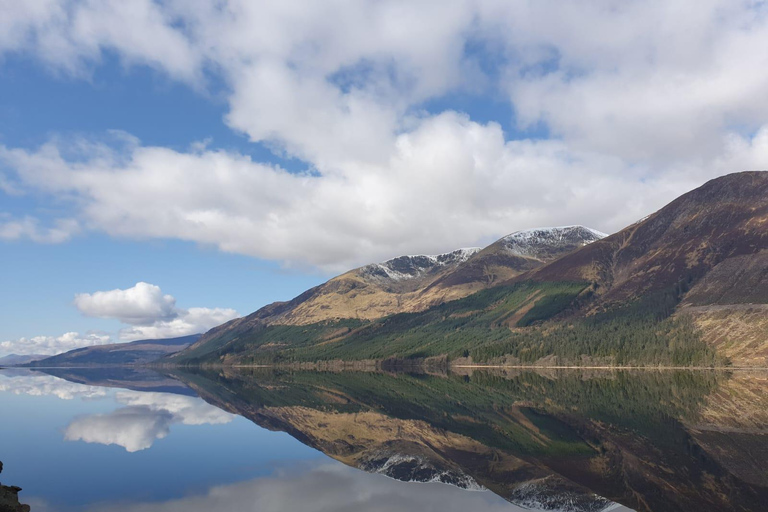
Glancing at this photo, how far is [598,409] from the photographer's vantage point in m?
68.6

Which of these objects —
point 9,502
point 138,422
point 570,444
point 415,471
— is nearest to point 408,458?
point 415,471

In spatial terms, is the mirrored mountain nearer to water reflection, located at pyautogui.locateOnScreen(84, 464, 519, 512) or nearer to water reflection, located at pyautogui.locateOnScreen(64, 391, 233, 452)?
water reflection, located at pyautogui.locateOnScreen(84, 464, 519, 512)

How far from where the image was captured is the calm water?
30609 mm

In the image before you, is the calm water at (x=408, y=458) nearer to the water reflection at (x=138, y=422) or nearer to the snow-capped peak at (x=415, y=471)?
the snow-capped peak at (x=415, y=471)

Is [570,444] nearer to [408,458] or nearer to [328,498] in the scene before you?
[408,458]

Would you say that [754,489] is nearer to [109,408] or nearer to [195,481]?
[195,481]

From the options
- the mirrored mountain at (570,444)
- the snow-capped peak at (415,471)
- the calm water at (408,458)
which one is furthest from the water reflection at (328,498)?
the mirrored mountain at (570,444)

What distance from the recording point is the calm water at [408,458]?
3061cm

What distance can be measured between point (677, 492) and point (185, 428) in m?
55.3

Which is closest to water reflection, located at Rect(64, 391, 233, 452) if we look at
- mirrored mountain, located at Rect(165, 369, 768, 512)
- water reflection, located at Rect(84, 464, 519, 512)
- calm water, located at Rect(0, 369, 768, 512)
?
calm water, located at Rect(0, 369, 768, 512)

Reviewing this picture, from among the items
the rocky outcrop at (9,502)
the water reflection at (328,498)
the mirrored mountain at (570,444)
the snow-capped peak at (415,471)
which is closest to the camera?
the rocky outcrop at (9,502)

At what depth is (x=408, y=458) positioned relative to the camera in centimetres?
4300

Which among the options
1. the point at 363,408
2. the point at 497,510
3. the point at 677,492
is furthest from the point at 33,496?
the point at 363,408

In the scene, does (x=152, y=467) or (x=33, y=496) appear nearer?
(x=33, y=496)
